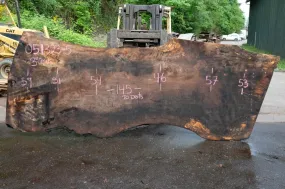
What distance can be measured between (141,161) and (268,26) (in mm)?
19640

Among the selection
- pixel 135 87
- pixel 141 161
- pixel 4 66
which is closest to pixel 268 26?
pixel 4 66

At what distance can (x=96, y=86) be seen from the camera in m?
4.35

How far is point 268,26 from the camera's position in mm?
20719

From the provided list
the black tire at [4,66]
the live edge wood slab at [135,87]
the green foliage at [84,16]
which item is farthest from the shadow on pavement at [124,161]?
the green foliage at [84,16]

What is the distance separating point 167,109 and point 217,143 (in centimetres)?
83

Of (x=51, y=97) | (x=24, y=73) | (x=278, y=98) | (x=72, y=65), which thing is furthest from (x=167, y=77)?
(x=278, y=98)

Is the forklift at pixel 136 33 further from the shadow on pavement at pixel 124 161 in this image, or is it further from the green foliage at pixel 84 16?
the green foliage at pixel 84 16

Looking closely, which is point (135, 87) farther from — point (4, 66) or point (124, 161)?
point (4, 66)

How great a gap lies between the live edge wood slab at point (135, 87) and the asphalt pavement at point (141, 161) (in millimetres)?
247

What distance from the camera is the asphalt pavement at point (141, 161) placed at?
10.4 feet

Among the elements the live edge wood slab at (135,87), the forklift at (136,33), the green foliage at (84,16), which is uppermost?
the green foliage at (84,16)

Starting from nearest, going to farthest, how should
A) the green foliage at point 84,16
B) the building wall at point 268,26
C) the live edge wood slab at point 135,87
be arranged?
1. the live edge wood slab at point 135,87
2. the green foliage at point 84,16
3. the building wall at point 268,26

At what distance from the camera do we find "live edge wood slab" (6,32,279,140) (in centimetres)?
425

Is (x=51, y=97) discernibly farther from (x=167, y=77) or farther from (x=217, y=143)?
(x=217, y=143)
